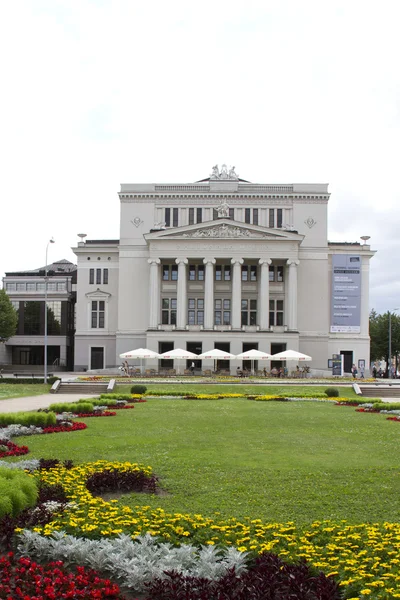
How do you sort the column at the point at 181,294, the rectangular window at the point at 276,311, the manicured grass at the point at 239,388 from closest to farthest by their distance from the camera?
the manicured grass at the point at 239,388 → the column at the point at 181,294 → the rectangular window at the point at 276,311

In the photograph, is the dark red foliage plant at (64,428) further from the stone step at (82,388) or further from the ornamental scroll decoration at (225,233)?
the ornamental scroll decoration at (225,233)

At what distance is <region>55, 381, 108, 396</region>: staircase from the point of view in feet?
154

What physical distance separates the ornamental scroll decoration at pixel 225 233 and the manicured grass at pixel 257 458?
49928mm

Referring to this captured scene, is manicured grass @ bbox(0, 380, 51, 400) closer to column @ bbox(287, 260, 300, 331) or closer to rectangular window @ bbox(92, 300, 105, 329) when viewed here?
rectangular window @ bbox(92, 300, 105, 329)

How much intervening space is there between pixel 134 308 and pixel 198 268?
9.94 m

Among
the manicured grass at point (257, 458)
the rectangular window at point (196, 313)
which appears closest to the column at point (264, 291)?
the rectangular window at point (196, 313)

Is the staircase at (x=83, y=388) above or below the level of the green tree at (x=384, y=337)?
below

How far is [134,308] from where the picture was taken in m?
80.3

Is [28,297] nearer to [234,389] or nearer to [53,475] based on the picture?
[234,389]

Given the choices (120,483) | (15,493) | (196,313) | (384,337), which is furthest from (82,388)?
(384,337)

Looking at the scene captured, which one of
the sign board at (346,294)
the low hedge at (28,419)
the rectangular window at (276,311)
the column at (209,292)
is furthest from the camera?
the rectangular window at (276,311)

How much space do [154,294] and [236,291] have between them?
10.3 m

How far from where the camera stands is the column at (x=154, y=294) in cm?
7631

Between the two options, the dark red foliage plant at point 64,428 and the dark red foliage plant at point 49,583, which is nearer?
the dark red foliage plant at point 49,583
